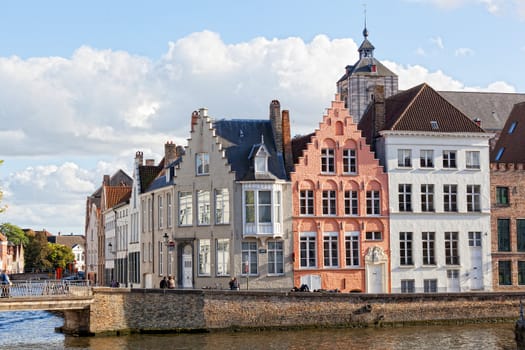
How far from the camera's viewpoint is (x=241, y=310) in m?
43.5

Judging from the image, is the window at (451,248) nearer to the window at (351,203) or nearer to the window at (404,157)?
the window at (404,157)

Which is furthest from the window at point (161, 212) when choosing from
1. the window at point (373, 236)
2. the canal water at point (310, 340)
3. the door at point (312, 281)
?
the window at point (373, 236)

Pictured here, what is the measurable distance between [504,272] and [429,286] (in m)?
5.31

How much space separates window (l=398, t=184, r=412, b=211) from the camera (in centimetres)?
5294

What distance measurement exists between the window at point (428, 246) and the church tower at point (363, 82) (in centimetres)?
4735

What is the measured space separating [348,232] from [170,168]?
12115mm

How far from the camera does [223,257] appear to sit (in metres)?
50.3

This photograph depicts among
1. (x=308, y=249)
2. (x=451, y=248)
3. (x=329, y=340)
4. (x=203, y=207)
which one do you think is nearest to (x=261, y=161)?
(x=203, y=207)

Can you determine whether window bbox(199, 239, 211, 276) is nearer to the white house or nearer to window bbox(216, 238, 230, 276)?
window bbox(216, 238, 230, 276)

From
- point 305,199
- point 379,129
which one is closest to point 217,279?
point 305,199

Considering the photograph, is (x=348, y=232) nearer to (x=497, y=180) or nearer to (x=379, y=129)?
(x=379, y=129)

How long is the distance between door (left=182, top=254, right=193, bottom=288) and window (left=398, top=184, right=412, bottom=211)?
13.0m

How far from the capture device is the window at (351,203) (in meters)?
52.1

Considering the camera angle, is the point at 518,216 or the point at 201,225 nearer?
the point at 201,225
